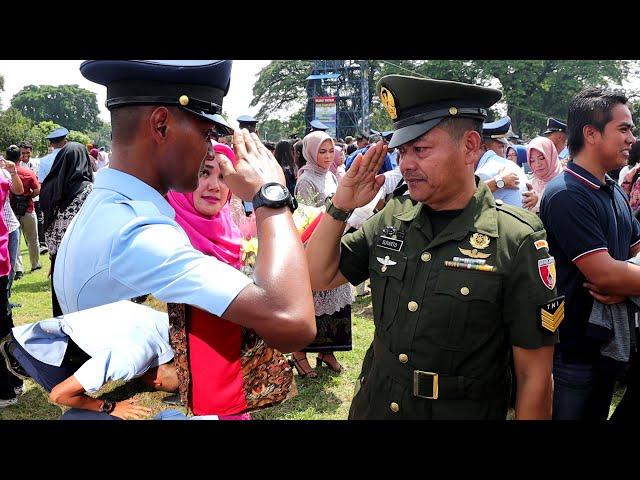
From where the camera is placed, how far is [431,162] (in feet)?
6.21

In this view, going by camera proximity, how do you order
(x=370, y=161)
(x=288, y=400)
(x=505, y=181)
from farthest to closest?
1. (x=505, y=181)
2. (x=288, y=400)
3. (x=370, y=161)

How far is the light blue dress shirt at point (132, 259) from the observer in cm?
114

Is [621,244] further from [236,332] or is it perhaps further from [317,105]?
[317,105]

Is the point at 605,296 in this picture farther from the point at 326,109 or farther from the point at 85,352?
the point at 326,109

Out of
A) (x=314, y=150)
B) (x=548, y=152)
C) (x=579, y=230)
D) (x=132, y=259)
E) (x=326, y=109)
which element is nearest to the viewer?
(x=132, y=259)

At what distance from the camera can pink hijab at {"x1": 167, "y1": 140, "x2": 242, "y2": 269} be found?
2441 mm

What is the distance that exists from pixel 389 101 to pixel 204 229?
112 cm

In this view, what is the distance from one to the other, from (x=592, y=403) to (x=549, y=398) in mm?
997

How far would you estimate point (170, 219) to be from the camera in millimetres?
1300

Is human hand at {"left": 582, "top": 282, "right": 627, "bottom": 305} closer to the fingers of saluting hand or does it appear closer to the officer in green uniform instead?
the officer in green uniform

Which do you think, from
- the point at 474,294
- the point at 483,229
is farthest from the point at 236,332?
the point at 483,229

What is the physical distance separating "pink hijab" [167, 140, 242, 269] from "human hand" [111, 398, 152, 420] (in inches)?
44.5

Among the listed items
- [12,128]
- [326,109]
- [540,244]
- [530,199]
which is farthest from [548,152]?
[326,109]

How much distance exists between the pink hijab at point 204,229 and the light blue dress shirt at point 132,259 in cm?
109
